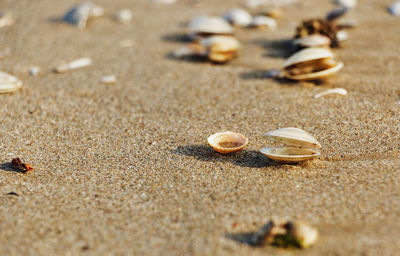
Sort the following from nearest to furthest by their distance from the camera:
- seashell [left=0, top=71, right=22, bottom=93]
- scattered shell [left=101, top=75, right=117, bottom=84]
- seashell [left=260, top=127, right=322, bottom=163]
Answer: seashell [left=260, top=127, right=322, bottom=163] < seashell [left=0, top=71, right=22, bottom=93] < scattered shell [left=101, top=75, right=117, bottom=84]

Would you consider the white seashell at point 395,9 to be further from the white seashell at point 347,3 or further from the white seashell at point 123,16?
the white seashell at point 123,16

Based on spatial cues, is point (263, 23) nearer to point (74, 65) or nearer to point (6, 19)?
point (74, 65)

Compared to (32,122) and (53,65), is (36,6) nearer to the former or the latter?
(53,65)

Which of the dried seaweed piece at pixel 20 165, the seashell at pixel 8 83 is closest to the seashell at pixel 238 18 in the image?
the seashell at pixel 8 83

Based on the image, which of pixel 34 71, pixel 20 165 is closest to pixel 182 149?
pixel 20 165

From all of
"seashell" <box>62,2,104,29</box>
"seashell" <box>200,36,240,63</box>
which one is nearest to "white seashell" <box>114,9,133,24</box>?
"seashell" <box>62,2,104,29</box>

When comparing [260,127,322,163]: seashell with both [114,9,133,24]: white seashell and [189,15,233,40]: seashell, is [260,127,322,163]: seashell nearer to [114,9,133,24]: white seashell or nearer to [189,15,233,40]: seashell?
[189,15,233,40]: seashell

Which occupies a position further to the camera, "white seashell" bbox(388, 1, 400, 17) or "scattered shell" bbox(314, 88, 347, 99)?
"white seashell" bbox(388, 1, 400, 17)

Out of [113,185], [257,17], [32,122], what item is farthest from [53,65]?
[257,17]
